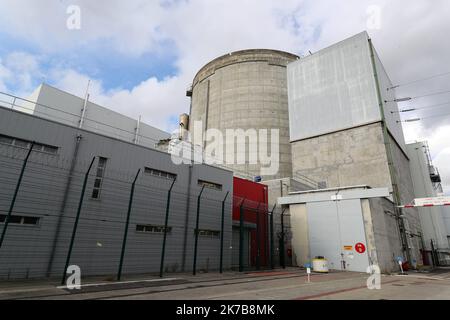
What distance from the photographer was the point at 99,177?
50.2 ft

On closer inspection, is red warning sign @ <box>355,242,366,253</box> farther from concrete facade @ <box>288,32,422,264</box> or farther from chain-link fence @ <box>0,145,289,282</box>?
concrete facade @ <box>288,32,422,264</box>

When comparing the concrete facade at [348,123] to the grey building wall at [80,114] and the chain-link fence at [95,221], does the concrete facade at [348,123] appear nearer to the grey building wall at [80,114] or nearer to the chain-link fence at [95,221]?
the chain-link fence at [95,221]

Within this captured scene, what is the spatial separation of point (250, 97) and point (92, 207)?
32.7 metres

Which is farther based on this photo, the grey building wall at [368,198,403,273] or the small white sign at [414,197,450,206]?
the small white sign at [414,197,450,206]

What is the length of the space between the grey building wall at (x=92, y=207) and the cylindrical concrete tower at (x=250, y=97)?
21.5 meters

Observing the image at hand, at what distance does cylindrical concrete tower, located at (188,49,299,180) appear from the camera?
40.6m

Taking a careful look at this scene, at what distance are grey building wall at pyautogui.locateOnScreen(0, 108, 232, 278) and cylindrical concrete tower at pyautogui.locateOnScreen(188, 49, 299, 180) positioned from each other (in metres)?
21.5

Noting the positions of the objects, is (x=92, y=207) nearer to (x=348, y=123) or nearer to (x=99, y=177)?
(x=99, y=177)

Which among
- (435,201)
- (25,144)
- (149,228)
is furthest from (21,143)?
(435,201)

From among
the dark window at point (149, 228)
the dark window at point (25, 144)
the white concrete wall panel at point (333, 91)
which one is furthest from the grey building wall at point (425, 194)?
the dark window at point (25, 144)

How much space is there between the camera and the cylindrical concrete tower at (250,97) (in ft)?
133

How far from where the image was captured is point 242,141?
39906 mm

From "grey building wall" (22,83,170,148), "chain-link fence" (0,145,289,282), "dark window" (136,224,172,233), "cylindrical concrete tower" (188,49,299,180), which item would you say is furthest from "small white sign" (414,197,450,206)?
"grey building wall" (22,83,170,148)
